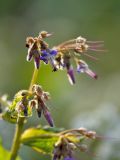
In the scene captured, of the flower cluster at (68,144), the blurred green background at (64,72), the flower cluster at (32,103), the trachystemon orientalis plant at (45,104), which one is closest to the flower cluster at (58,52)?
the trachystemon orientalis plant at (45,104)

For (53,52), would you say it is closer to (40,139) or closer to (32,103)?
(32,103)

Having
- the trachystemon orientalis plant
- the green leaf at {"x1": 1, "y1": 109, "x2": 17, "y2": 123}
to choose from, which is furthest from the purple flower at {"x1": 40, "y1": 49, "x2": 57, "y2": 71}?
the green leaf at {"x1": 1, "y1": 109, "x2": 17, "y2": 123}

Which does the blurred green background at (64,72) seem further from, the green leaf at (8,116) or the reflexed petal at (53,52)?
the reflexed petal at (53,52)

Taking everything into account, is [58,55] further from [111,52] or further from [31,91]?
[111,52]

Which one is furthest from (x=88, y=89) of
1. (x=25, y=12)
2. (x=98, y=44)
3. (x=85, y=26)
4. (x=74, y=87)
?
(x=98, y=44)

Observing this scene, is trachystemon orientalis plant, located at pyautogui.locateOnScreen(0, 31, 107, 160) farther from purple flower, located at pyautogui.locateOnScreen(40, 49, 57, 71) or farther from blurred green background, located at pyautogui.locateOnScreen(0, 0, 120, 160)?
blurred green background, located at pyautogui.locateOnScreen(0, 0, 120, 160)
